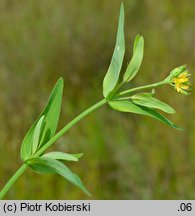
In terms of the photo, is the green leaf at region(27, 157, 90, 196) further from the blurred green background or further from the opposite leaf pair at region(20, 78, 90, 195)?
the blurred green background

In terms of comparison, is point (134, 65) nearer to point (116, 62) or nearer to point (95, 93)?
point (116, 62)

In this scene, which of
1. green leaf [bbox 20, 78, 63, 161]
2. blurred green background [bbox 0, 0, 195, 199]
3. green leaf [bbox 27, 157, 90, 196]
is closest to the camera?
green leaf [bbox 27, 157, 90, 196]

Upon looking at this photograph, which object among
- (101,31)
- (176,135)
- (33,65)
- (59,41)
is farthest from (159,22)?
(176,135)

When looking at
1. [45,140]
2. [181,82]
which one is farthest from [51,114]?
[181,82]

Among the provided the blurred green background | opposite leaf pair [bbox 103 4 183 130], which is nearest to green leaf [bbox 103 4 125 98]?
opposite leaf pair [bbox 103 4 183 130]

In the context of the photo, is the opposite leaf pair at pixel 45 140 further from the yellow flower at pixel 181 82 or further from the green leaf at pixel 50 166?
the yellow flower at pixel 181 82

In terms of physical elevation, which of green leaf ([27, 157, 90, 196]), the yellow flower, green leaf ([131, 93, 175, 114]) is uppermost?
the yellow flower

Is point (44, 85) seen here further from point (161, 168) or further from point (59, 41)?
point (161, 168)

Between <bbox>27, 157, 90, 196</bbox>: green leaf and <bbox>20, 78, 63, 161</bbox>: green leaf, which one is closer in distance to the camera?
<bbox>27, 157, 90, 196</bbox>: green leaf

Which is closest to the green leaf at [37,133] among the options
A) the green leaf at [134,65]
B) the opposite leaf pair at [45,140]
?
the opposite leaf pair at [45,140]
